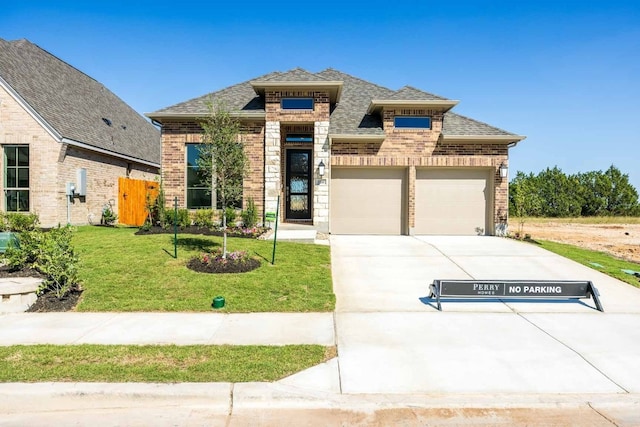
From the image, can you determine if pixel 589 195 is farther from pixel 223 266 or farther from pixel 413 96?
pixel 223 266

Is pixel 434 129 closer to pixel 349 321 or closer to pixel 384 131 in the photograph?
pixel 384 131

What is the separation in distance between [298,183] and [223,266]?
7.52m

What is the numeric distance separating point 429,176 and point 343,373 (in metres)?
11.7

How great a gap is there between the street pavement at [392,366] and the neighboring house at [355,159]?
6.85 m

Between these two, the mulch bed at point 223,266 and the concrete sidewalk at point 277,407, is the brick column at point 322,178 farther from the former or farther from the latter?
the concrete sidewalk at point 277,407

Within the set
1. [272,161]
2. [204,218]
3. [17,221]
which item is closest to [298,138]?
[272,161]

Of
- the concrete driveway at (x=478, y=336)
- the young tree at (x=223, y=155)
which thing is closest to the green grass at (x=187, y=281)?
the concrete driveway at (x=478, y=336)

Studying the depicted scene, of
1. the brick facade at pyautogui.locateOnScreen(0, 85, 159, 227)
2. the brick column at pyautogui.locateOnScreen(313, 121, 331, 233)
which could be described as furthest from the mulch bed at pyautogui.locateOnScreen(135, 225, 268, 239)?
the brick facade at pyautogui.locateOnScreen(0, 85, 159, 227)

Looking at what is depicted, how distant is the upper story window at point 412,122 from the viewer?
14320 mm

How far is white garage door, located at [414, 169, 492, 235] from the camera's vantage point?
14.6 meters

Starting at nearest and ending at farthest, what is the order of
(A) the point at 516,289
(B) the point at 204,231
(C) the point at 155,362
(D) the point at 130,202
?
(C) the point at 155,362, (A) the point at 516,289, (B) the point at 204,231, (D) the point at 130,202

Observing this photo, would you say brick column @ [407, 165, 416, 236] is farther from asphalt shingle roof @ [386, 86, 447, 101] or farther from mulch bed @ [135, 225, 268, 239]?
mulch bed @ [135, 225, 268, 239]

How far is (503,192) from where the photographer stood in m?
14.4

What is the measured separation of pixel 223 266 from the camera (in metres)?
8.27
